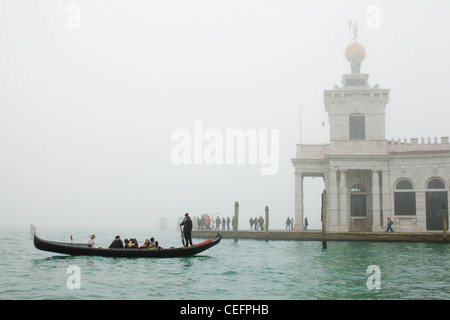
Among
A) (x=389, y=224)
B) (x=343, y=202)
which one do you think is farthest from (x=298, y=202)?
(x=389, y=224)

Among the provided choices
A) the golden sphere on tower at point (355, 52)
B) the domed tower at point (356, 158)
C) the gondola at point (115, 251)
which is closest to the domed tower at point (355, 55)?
the golden sphere on tower at point (355, 52)

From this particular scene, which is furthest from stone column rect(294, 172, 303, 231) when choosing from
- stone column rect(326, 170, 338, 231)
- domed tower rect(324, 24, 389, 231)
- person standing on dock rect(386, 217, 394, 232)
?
person standing on dock rect(386, 217, 394, 232)

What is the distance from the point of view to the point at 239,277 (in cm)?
2050

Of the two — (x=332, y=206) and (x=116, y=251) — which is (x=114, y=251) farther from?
(x=332, y=206)

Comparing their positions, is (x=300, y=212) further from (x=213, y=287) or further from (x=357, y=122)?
(x=213, y=287)

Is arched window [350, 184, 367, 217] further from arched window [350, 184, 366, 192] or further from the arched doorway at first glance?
the arched doorway

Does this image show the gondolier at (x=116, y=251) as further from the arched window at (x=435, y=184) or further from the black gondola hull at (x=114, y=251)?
the arched window at (x=435, y=184)

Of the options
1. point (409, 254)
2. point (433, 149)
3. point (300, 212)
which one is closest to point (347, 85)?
point (433, 149)

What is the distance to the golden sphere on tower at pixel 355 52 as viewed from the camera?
159 feet

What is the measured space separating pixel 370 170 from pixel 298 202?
263 inches
